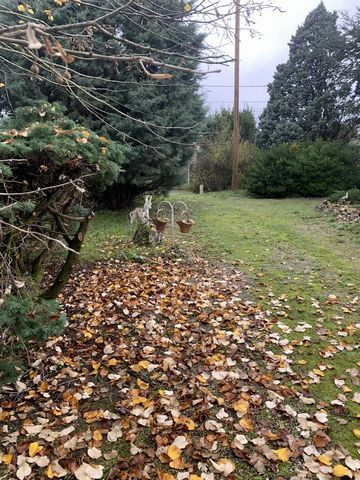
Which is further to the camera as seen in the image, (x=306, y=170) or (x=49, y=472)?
(x=306, y=170)

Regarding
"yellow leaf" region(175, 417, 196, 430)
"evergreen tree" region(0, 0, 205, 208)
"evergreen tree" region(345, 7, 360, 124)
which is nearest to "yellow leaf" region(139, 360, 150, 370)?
"yellow leaf" region(175, 417, 196, 430)

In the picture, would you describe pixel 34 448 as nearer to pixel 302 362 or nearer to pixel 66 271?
pixel 66 271

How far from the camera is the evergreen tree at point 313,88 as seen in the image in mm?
13750

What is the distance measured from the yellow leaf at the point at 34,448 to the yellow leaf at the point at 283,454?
48.5 inches

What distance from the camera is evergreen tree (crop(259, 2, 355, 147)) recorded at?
1375cm

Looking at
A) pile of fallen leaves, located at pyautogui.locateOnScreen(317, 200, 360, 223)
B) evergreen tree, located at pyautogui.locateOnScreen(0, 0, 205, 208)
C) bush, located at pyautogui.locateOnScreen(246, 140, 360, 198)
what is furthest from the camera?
bush, located at pyautogui.locateOnScreen(246, 140, 360, 198)

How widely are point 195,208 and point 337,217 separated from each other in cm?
365

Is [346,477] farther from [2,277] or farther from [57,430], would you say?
[2,277]

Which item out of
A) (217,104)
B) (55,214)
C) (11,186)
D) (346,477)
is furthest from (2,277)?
(217,104)

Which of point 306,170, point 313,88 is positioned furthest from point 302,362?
point 313,88

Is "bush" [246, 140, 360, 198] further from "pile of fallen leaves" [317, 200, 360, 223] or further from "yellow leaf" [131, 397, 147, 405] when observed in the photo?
"yellow leaf" [131, 397, 147, 405]

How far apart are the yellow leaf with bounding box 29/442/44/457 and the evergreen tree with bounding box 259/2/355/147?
14.8 metres

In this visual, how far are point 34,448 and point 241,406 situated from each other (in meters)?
1.18

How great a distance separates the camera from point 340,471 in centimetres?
171
